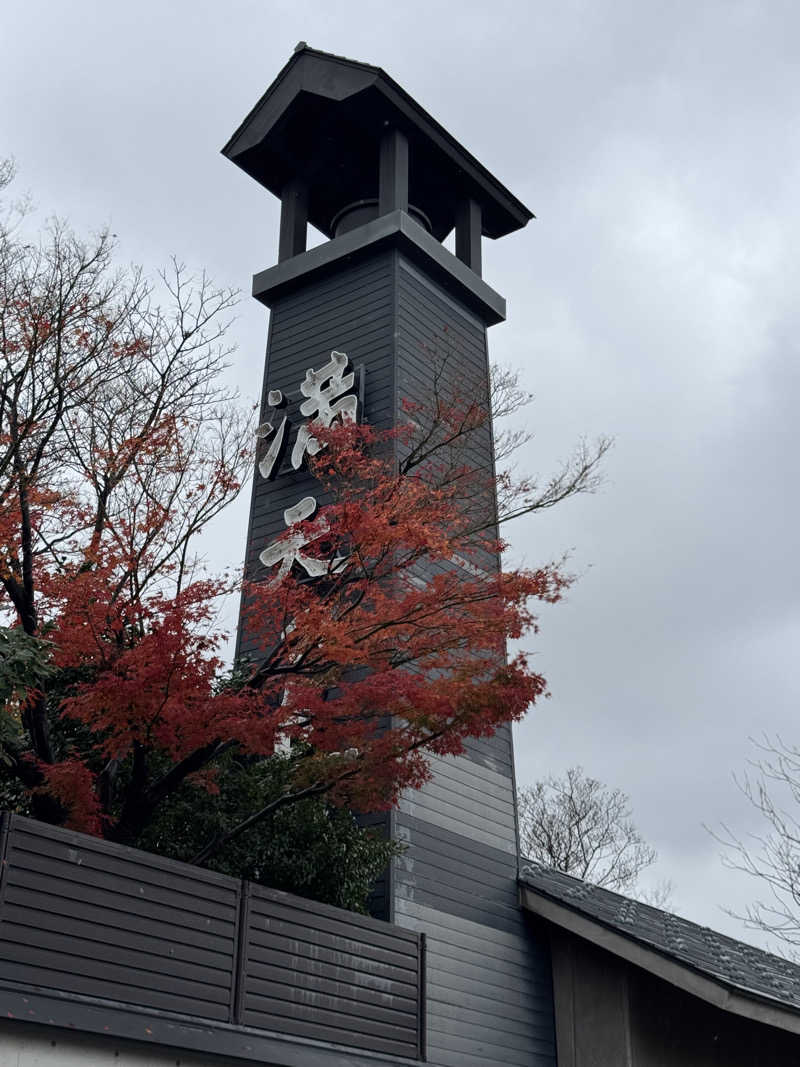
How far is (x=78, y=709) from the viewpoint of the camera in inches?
468

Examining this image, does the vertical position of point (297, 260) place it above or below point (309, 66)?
below

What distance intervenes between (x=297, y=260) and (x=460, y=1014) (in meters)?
13.1

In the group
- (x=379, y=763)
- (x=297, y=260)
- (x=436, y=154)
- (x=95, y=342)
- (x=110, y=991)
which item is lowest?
(x=110, y=991)

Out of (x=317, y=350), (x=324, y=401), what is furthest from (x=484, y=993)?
(x=317, y=350)

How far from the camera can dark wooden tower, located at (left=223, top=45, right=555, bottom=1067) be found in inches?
616

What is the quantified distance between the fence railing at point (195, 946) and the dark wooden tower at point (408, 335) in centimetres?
221

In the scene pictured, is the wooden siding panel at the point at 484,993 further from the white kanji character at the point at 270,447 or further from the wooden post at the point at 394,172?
the wooden post at the point at 394,172

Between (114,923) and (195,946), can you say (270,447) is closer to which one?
(195,946)

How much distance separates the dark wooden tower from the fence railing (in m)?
2.21

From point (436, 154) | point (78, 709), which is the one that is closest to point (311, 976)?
point (78, 709)

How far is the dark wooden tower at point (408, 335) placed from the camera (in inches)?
616

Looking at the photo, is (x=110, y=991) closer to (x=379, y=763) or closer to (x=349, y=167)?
(x=379, y=763)

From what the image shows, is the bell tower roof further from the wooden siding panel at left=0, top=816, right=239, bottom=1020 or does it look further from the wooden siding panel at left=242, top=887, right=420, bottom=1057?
the wooden siding panel at left=0, top=816, right=239, bottom=1020

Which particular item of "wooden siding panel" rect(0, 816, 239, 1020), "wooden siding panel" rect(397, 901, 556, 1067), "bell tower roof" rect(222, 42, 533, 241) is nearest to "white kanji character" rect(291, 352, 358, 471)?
"bell tower roof" rect(222, 42, 533, 241)
